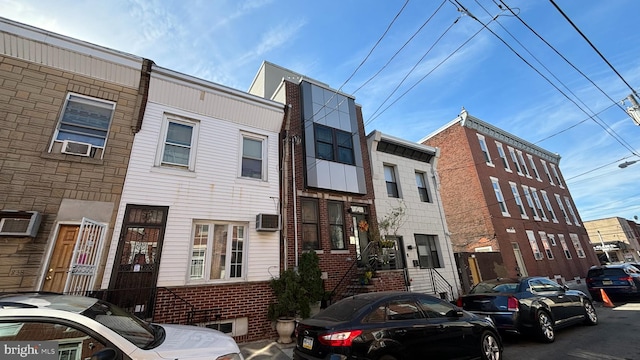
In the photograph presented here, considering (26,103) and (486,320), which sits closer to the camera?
(486,320)

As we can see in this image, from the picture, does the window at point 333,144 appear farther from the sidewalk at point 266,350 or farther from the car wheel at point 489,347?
the car wheel at point 489,347

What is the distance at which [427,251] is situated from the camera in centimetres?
1307

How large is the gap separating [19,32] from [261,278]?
9.45 metres

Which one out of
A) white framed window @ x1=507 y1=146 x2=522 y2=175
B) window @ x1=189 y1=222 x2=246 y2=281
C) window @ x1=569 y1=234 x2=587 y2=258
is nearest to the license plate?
window @ x1=189 y1=222 x2=246 y2=281

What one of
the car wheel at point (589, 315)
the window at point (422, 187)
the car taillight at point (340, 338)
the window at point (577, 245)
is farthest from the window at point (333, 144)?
the window at point (577, 245)

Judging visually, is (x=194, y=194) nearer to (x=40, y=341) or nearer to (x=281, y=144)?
(x=281, y=144)

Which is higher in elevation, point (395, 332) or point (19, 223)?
point (19, 223)

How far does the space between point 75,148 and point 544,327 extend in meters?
13.0

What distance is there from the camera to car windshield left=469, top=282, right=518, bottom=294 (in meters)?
7.01

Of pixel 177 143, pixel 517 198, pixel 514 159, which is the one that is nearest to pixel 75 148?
pixel 177 143

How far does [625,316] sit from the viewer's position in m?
8.73

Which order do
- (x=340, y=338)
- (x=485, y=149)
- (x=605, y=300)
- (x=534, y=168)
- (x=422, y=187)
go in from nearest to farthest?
(x=340, y=338) → (x=605, y=300) → (x=422, y=187) → (x=485, y=149) → (x=534, y=168)

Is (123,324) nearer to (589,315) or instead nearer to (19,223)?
(19,223)

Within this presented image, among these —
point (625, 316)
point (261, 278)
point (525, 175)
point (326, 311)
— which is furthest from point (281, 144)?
point (525, 175)
